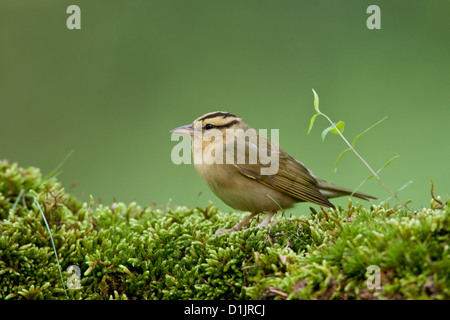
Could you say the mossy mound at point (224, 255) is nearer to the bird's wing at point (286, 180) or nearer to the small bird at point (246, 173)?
the small bird at point (246, 173)

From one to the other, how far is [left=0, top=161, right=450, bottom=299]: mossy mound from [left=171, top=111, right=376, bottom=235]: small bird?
9.5 inches

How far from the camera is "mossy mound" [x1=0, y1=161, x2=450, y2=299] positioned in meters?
2.32

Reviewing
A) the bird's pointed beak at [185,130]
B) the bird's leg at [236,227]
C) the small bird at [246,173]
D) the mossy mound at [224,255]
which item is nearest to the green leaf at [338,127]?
the mossy mound at [224,255]

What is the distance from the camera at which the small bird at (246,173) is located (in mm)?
4129

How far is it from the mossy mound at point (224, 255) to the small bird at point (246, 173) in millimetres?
241

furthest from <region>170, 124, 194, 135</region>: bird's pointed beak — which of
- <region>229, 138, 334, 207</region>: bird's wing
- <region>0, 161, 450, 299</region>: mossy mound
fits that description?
<region>0, 161, 450, 299</region>: mossy mound

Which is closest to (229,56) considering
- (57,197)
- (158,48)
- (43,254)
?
(158,48)

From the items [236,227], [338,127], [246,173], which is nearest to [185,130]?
[246,173]

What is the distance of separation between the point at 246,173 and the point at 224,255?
1.27 metres

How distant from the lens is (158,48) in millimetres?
10617

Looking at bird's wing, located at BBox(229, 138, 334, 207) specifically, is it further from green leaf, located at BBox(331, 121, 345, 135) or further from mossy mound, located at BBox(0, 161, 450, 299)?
green leaf, located at BBox(331, 121, 345, 135)

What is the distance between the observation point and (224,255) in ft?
10.1

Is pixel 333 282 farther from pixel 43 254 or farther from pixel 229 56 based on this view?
pixel 229 56

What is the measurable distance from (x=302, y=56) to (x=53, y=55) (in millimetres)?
5992
